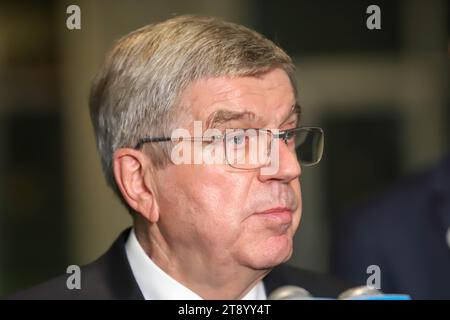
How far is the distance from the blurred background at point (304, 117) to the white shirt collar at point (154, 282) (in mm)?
2403

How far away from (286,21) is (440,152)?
3.30ft

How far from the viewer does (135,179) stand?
5.04 ft

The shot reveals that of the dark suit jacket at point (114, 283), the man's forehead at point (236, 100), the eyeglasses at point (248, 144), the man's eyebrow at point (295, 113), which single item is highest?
the man's forehead at point (236, 100)

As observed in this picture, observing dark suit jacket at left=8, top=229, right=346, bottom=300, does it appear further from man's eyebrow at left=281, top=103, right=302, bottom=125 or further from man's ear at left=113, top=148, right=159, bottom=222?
man's eyebrow at left=281, top=103, right=302, bottom=125

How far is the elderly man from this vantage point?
1435 millimetres

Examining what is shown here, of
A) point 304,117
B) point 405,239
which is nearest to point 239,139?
point 405,239

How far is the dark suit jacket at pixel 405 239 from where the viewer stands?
2236mm

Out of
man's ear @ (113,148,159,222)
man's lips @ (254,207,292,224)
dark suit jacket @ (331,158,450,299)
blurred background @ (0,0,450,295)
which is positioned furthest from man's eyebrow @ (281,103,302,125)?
blurred background @ (0,0,450,295)

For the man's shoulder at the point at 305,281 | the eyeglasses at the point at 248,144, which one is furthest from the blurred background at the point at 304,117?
the eyeglasses at the point at 248,144

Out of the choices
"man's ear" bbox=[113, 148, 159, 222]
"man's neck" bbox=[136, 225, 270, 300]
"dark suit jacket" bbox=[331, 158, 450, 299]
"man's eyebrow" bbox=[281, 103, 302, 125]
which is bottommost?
"dark suit jacket" bbox=[331, 158, 450, 299]

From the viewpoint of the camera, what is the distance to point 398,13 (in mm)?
4250

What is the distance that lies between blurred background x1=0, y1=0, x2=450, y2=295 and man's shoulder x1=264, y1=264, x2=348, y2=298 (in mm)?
2255

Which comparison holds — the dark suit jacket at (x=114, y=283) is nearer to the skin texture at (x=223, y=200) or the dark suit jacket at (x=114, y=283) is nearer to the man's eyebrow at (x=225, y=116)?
the skin texture at (x=223, y=200)

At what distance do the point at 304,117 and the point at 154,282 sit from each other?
2725 millimetres
